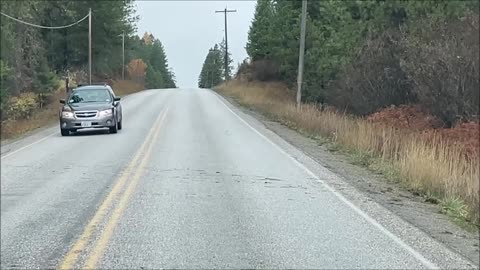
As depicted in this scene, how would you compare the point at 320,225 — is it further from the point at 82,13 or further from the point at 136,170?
the point at 82,13

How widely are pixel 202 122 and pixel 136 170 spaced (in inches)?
576

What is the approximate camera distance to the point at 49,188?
36.5 ft

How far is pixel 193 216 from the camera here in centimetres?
871

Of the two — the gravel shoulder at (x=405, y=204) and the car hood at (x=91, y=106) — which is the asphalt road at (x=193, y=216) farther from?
the car hood at (x=91, y=106)

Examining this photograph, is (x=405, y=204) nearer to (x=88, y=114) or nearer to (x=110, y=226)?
(x=110, y=226)

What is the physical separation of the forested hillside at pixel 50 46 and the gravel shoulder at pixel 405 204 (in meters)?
21.9

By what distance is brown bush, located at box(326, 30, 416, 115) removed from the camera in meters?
27.4

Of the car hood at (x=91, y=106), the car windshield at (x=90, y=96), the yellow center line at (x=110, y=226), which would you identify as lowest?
the yellow center line at (x=110, y=226)

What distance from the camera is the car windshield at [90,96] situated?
887 inches

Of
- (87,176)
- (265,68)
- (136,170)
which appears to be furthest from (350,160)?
(265,68)

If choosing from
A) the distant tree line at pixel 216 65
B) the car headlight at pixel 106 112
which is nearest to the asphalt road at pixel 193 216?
the car headlight at pixel 106 112

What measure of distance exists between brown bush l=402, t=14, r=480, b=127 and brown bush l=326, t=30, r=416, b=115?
329cm

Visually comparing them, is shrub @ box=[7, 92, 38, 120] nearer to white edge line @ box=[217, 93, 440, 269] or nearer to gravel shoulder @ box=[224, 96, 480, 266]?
gravel shoulder @ box=[224, 96, 480, 266]

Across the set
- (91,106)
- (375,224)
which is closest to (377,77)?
(91,106)
